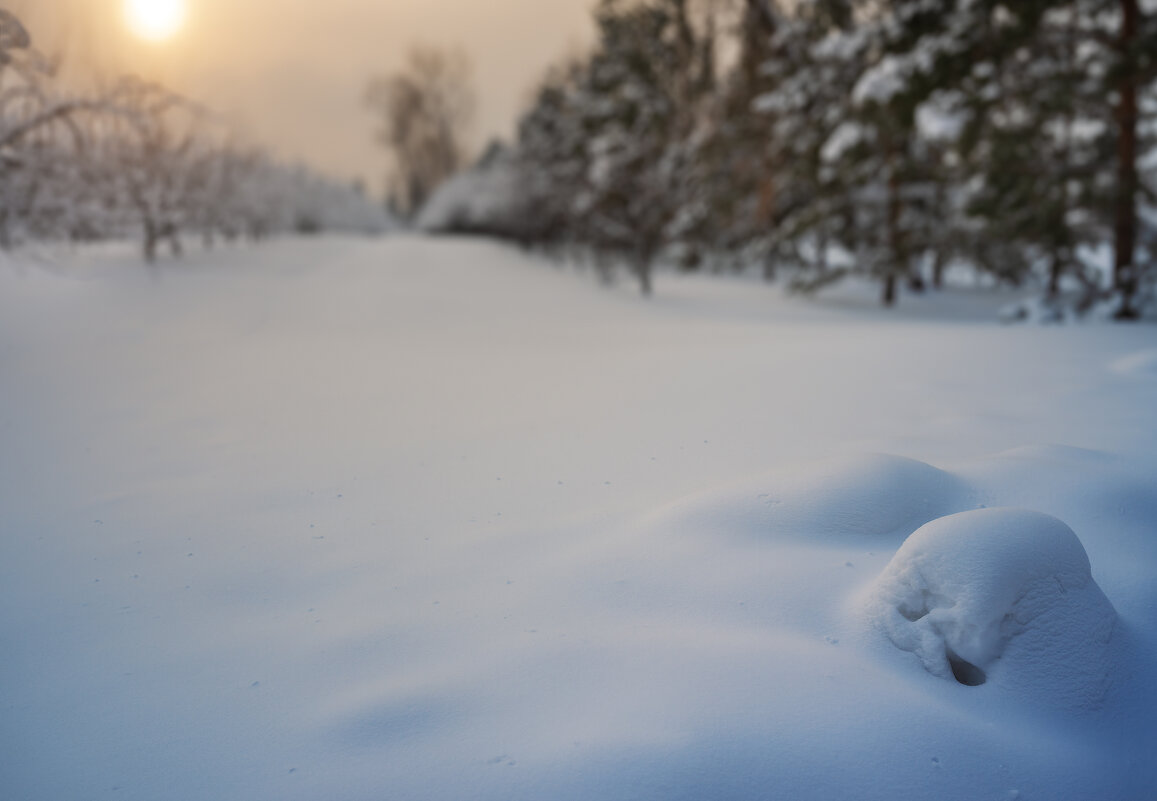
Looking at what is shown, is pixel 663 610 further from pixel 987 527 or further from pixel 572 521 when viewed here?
pixel 987 527

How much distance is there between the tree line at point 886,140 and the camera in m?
8.32

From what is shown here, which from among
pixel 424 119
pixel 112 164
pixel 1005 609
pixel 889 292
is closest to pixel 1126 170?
pixel 889 292

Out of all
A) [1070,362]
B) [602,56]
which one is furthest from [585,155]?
[1070,362]

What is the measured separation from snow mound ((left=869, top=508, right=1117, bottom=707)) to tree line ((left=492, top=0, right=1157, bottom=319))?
849cm

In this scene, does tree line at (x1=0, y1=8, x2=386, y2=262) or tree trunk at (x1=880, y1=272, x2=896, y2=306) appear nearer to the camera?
tree line at (x1=0, y1=8, x2=386, y2=262)

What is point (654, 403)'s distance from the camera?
4.15 meters

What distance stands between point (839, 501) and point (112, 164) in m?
12.4

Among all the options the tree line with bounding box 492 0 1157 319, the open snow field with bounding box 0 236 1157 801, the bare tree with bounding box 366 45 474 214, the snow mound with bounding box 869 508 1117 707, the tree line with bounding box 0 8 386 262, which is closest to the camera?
the open snow field with bounding box 0 236 1157 801

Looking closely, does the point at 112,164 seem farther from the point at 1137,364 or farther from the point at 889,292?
Result: the point at 889,292

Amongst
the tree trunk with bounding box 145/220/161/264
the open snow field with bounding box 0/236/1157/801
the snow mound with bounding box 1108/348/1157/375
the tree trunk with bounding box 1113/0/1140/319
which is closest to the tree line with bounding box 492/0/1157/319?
the tree trunk with bounding box 1113/0/1140/319

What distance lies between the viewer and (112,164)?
→ 34.3 feet

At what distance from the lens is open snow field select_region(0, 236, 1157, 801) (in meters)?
1.50

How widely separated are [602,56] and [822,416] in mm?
20363

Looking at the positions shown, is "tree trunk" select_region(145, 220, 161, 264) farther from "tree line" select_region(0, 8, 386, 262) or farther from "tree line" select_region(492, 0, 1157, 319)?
"tree line" select_region(492, 0, 1157, 319)
